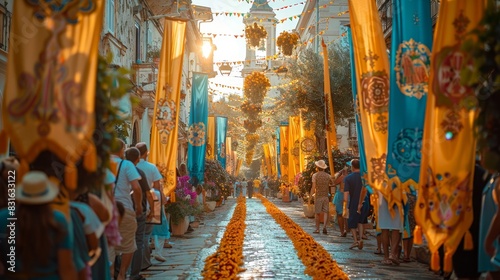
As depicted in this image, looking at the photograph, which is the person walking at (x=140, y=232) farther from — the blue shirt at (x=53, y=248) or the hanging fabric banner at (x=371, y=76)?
the blue shirt at (x=53, y=248)

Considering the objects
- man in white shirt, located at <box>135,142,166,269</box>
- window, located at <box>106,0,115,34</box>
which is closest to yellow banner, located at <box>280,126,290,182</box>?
window, located at <box>106,0,115,34</box>

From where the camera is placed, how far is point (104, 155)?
5.23 m

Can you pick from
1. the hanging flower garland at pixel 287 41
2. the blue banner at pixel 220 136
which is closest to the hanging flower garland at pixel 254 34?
the hanging flower garland at pixel 287 41

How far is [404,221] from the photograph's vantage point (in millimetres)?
11688

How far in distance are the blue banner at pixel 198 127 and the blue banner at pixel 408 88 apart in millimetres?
11364

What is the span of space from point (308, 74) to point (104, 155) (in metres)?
29.2

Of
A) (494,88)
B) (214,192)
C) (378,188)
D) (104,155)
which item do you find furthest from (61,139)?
(214,192)

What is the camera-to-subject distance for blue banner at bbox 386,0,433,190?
30.6 ft

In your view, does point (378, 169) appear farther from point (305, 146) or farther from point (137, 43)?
point (137, 43)

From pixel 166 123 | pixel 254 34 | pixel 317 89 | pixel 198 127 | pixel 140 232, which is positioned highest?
pixel 254 34

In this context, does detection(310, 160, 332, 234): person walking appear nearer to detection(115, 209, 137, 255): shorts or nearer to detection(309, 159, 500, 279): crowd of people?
detection(309, 159, 500, 279): crowd of people

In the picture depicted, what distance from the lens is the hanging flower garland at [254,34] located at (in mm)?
28766

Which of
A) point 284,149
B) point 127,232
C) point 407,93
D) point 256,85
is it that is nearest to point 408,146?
point 407,93

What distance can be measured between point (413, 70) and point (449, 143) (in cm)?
322
